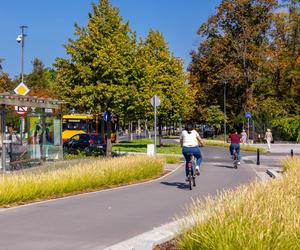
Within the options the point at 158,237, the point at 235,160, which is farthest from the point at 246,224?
the point at 235,160

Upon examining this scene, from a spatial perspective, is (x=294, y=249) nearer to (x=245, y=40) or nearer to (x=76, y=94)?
(x=76, y=94)

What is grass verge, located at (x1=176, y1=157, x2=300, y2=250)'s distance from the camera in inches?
225

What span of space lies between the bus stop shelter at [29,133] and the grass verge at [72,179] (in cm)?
367

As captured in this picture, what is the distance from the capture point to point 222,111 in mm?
71188

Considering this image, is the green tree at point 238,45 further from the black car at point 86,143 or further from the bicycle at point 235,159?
the bicycle at point 235,159

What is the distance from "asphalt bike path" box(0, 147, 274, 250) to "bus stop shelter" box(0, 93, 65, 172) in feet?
17.5

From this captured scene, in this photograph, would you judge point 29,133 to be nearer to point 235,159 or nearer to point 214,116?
point 235,159

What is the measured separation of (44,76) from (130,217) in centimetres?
9407

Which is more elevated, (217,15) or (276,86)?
(217,15)

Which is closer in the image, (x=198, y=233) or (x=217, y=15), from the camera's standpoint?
(x=198, y=233)

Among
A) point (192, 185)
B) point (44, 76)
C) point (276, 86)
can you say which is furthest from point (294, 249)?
point (44, 76)

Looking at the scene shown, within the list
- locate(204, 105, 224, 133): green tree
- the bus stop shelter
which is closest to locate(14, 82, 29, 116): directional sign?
the bus stop shelter

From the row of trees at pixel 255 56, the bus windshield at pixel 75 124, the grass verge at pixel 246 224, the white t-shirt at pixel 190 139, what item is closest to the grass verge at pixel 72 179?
the white t-shirt at pixel 190 139

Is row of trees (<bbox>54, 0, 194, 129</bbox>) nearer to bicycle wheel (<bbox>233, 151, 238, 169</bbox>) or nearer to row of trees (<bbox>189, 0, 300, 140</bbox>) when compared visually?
bicycle wheel (<bbox>233, 151, 238, 169</bbox>)
